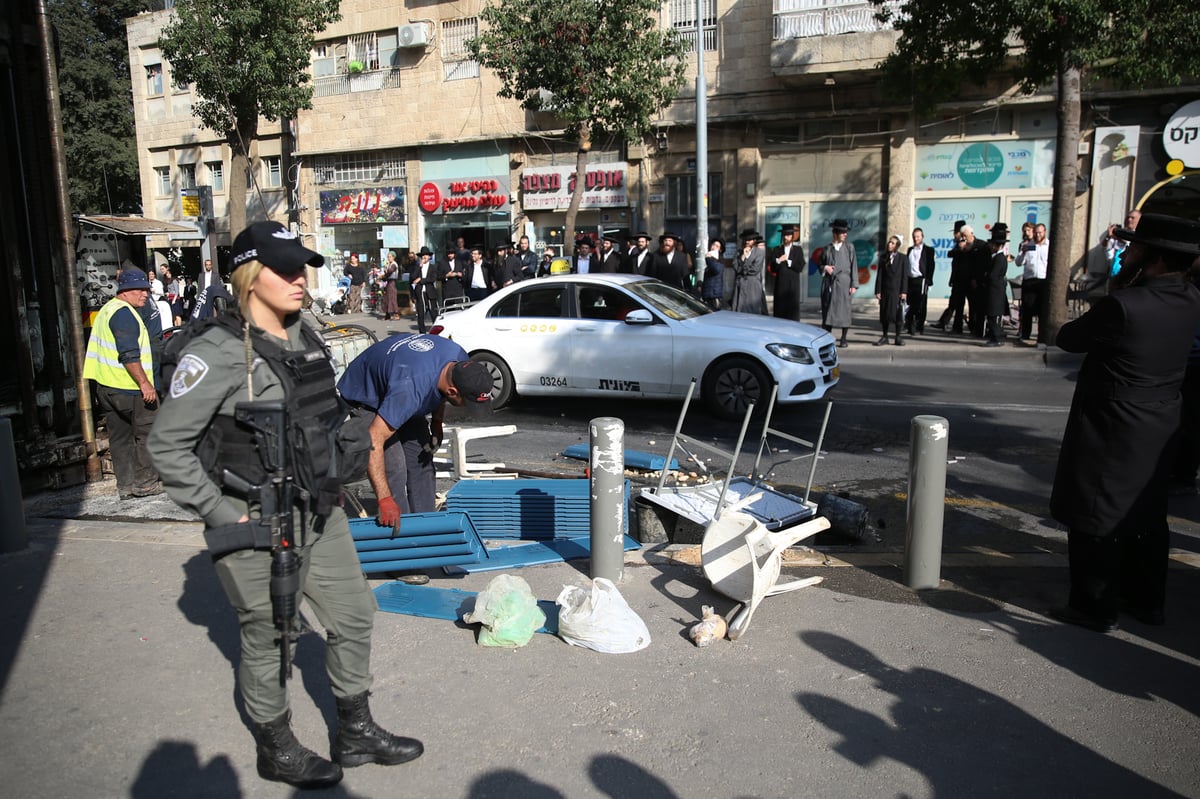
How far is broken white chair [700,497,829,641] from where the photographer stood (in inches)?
172

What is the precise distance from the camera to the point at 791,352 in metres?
9.26

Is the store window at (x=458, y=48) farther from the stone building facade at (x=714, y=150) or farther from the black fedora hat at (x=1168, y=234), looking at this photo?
the black fedora hat at (x=1168, y=234)

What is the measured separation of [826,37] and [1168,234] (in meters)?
17.8

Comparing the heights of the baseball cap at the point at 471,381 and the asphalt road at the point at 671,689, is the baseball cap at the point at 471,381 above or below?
above

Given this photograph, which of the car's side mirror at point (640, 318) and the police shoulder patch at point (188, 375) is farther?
the car's side mirror at point (640, 318)

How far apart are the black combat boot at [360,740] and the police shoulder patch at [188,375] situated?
4.09 feet

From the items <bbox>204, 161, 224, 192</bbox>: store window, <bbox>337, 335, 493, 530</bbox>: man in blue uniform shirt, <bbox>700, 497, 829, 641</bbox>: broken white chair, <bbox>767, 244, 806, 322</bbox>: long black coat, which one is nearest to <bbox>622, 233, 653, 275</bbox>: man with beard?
<bbox>767, 244, 806, 322</bbox>: long black coat

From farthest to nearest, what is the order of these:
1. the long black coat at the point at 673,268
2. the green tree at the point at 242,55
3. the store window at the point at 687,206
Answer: the store window at the point at 687,206 → the green tree at the point at 242,55 → the long black coat at the point at 673,268

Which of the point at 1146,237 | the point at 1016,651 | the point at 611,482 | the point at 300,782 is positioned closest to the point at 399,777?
the point at 300,782

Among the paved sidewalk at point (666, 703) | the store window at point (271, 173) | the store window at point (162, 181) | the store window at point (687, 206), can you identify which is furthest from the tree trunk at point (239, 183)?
the paved sidewalk at point (666, 703)

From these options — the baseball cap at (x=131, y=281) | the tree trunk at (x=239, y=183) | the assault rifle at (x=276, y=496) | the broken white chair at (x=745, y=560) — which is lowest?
the broken white chair at (x=745, y=560)

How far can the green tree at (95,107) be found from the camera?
37.3 meters

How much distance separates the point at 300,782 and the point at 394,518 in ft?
4.96

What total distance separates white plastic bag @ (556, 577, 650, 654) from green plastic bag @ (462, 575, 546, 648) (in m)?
0.16
